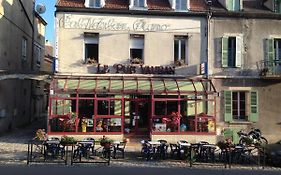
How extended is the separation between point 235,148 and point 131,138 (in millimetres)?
6113

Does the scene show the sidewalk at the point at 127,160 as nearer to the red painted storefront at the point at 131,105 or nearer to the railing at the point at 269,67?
the red painted storefront at the point at 131,105

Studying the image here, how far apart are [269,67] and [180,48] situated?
475 centimetres

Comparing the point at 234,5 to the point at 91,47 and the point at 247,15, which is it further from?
the point at 91,47

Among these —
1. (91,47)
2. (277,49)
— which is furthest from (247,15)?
(91,47)

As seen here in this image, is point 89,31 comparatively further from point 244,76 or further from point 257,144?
point 257,144

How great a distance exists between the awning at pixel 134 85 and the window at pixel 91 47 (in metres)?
1.20

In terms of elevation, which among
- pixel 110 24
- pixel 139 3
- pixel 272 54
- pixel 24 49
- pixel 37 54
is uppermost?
pixel 139 3

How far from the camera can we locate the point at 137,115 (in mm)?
20875

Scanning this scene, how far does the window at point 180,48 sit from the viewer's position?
70.3ft

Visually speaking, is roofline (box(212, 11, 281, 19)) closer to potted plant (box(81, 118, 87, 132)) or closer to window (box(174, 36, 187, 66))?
window (box(174, 36, 187, 66))

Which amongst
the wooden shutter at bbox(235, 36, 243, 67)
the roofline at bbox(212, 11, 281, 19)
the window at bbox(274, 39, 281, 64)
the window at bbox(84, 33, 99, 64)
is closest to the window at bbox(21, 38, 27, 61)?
the window at bbox(84, 33, 99, 64)

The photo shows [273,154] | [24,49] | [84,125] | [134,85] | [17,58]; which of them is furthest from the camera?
[24,49]

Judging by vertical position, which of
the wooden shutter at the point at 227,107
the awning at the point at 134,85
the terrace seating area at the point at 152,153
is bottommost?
the terrace seating area at the point at 152,153

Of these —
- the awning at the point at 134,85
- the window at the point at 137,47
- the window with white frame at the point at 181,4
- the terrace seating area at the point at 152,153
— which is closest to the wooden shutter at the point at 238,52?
the awning at the point at 134,85
